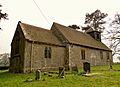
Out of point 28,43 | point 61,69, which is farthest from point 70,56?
point 61,69

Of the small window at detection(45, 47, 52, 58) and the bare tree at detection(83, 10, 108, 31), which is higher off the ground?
the bare tree at detection(83, 10, 108, 31)

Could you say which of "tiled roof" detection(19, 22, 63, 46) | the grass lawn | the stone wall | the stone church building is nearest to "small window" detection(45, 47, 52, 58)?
the stone church building

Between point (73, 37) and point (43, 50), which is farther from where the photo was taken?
point (73, 37)

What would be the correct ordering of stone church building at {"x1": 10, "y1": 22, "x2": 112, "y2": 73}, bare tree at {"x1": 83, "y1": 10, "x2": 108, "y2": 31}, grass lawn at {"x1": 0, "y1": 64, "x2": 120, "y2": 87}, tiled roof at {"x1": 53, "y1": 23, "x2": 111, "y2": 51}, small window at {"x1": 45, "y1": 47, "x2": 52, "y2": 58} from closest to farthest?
1. grass lawn at {"x1": 0, "y1": 64, "x2": 120, "y2": 87}
2. stone church building at {"x1": 10, "y1": 22, "x2": 112, "y2": 73}
3. small window at {"x1": 45, "y1": 47, "x2": 52, "y2": 58}
4. tiled roof at {"x1": 53, "y1": 23, "x2": 111, "y2": 51}
5. bare tree at {"x1": 83, "y1": 10, "x2": 108, "y2": 31}

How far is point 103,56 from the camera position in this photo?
37344 millimetres

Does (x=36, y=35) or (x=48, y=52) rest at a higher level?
(x=36, y=35)

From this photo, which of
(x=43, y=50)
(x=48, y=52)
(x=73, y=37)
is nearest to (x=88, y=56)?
(x=73, y=37)

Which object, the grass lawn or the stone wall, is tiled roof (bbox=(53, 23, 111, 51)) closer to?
the stone wall

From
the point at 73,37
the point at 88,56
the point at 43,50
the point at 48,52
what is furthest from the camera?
the point at 88,56

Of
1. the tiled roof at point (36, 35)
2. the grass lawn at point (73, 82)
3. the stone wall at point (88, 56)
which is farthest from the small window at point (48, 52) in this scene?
the grass lawn at point (73, 82)

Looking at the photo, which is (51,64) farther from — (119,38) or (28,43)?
(119,38)

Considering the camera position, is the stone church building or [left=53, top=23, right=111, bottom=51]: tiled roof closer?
the stone church building

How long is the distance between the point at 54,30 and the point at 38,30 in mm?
4259

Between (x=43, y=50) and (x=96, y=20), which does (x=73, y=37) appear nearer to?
(x=43, y=50)
